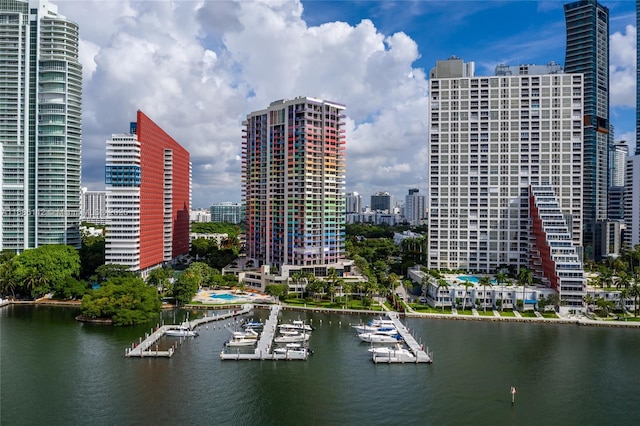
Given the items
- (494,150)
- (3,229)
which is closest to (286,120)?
(494,150)

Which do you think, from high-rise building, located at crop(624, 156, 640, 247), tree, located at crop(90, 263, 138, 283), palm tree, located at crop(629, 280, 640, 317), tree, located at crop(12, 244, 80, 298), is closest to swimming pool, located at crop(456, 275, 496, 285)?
palm tree, located at crop(629, 280, 640, 317)

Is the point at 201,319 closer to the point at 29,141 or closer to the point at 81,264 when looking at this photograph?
the point at 81,264

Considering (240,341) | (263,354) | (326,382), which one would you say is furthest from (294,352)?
(326,382)

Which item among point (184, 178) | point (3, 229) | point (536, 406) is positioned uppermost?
point (184, 178)

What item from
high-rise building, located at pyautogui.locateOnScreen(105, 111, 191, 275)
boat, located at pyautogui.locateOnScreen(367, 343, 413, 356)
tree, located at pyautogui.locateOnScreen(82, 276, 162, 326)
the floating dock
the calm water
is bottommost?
the calm water

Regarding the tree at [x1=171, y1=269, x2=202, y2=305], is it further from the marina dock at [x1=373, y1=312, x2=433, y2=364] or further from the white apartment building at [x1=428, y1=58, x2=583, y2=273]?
the white apartment building at [x1=428, y1=58, x2=583, y2=273]

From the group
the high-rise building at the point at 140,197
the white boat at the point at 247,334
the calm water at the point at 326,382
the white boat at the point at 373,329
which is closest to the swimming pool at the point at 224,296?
the high-rise building at the point at 140,197
